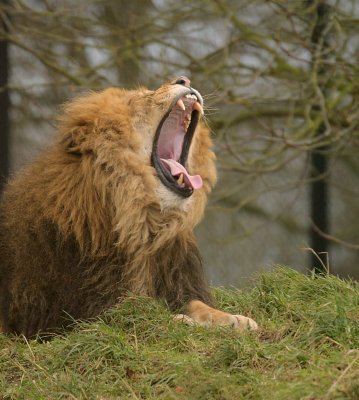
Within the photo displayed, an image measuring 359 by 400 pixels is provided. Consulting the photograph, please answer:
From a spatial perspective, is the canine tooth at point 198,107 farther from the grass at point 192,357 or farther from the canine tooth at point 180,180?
the grass at point 192,357

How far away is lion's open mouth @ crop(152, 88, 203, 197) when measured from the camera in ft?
16.6

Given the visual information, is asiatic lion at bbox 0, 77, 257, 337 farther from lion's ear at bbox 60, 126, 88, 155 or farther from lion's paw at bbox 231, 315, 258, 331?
lion's paw at bbox 231, 315, 258, 331

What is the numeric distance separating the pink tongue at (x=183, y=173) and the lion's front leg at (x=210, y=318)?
1.80 ft

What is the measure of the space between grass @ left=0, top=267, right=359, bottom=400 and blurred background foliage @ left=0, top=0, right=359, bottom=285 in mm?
3491

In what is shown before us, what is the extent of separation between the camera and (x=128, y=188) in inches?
192

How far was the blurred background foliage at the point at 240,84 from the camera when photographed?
8.24m

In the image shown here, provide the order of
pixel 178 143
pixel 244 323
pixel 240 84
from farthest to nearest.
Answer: pixel 240 84, pixel 178 143, pixel 244 323

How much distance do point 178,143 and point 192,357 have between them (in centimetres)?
157

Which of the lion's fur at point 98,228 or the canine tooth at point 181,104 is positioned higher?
the canine tooth at point 181,104

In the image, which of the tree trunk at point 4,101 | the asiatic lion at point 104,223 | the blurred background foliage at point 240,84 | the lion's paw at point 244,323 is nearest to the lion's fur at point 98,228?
the asiatic lion at point 104,223

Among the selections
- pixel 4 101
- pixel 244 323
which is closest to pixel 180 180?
pixel 244 323

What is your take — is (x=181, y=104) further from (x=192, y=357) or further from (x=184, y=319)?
(x=192, y=357)

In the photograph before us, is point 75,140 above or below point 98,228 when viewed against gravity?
above

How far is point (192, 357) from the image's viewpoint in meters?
4.09
